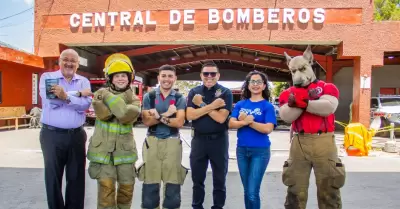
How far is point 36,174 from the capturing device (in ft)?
19.6

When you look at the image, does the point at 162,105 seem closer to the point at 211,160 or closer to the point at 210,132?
the point at 210,132

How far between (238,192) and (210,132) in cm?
167

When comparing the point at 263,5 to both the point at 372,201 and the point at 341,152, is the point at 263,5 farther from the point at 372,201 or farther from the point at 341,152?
the point at 372,201

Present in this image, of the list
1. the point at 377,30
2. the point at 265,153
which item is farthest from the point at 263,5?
the point at 265,153

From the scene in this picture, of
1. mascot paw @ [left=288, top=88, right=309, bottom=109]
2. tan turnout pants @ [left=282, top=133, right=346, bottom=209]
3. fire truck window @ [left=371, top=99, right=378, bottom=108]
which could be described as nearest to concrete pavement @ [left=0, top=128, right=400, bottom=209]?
tan turnout pants @ [left=282, top=133, right=346, bottom=209]

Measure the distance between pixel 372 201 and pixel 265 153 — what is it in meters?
2.15

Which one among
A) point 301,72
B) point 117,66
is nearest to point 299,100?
point 301,72

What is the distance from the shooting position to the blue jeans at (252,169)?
137 inches

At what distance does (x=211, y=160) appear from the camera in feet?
12.3

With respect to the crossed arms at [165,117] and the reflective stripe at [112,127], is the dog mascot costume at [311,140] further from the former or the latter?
the reflective stripe at [112,127]

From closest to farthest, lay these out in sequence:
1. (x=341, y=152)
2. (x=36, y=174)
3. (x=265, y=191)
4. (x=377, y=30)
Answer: (x=265, y=191) < (x=36, y=174) < (x=341, y=152) < (x=377, y=30)

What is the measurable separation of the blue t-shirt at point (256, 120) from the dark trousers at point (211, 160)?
9.2 inches

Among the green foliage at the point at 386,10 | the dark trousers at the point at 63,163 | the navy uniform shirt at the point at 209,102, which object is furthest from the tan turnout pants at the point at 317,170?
the green foliage at the point at 386,10

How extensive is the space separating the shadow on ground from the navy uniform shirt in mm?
1181
